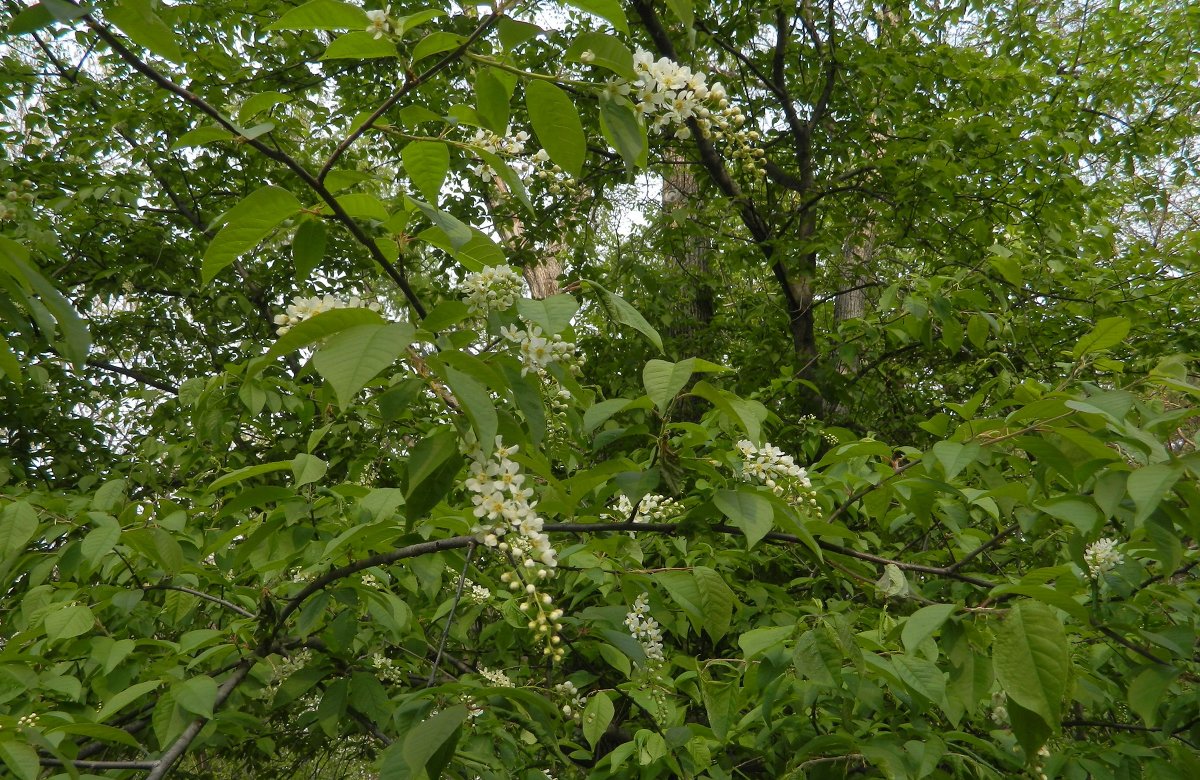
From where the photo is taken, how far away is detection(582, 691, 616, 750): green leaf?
2020 mm

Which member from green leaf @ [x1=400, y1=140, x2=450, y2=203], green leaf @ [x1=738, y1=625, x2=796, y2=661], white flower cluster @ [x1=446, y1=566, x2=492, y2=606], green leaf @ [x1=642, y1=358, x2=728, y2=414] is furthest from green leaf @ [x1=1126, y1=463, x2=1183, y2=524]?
white flower cluster @ [x1=446, y1=566, x2=492, y2=606]

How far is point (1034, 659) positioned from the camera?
1.15 m

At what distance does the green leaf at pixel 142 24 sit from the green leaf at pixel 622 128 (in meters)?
0.53

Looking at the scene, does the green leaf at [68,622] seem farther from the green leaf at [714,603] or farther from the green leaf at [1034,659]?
the green leaf at [1034,659]

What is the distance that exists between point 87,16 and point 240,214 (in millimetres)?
293

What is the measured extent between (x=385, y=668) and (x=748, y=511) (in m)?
1.58

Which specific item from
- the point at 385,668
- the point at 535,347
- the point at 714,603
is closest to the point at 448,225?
the point at 535,347

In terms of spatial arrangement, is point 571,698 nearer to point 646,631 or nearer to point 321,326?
point 646,631

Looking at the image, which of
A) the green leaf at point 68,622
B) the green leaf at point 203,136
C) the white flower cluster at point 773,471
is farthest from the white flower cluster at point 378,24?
the green leaf at point 68,622

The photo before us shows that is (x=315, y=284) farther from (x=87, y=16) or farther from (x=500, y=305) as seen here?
(x=87, y=16)

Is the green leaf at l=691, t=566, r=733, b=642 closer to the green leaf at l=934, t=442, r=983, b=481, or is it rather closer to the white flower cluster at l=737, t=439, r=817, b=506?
the white flower cluster at l=737, t=439, r=817, b=506

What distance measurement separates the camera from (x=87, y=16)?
0.88 metres

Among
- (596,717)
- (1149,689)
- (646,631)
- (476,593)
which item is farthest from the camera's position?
(476,593)

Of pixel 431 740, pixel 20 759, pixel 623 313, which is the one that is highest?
pixel 623 313
